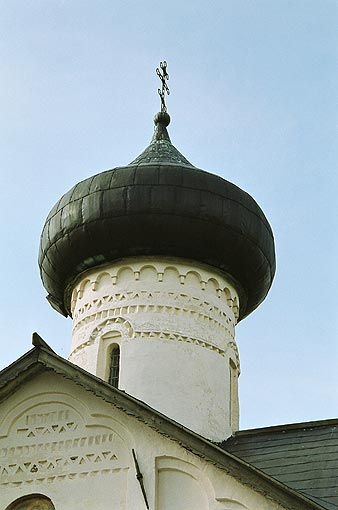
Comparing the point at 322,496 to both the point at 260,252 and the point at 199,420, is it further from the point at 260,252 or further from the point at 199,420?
the point at 260,252

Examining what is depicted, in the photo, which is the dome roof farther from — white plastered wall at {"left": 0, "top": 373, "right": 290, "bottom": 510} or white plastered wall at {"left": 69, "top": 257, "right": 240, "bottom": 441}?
white plastered wall at {"left": 0, "top": 373, "right": 290, "bottom": 510}

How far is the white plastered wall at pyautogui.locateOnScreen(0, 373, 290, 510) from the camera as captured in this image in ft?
22.0

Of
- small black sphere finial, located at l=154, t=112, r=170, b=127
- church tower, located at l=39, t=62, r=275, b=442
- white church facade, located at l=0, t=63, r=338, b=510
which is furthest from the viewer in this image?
small black sphere finial, located at l=154, t=112, r=170, b=127

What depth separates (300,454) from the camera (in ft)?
25.0

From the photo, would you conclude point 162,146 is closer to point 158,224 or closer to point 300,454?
point 158,224

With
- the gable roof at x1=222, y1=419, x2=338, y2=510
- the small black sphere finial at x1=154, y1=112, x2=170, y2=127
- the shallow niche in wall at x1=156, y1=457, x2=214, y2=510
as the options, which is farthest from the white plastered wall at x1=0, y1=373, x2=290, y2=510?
the small black sphere finial at x1=154, y1=112, x2=170, y2=127

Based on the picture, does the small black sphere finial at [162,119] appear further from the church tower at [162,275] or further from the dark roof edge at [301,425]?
the dark roof edge at [301,425]

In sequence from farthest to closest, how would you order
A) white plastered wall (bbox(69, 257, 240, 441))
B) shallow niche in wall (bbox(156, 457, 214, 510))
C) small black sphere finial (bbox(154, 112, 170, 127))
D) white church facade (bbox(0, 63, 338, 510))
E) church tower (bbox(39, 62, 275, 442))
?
small black sphere finial (bbox(154, 112, 170, 127)) < church tower (bbox(39, 62, 275, 442)) < white plastered wall (bbox(69, 257, 240, 441)) < white church facade (bbox(0, 63, 338, 510)) < shallow niche in wall (bbox(156, 457, 214, 510))

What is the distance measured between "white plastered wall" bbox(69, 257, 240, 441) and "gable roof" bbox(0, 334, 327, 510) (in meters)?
1.76

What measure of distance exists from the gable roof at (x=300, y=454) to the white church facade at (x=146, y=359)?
16 millimetres

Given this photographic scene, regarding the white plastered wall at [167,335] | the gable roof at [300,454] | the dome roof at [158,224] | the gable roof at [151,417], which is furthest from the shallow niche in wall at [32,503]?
the dome roof at [158,224]

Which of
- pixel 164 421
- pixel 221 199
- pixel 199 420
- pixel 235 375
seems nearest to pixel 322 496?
pixel 164 421

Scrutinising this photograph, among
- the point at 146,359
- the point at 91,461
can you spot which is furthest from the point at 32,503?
the point at 146,359

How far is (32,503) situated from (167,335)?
2.57 m
